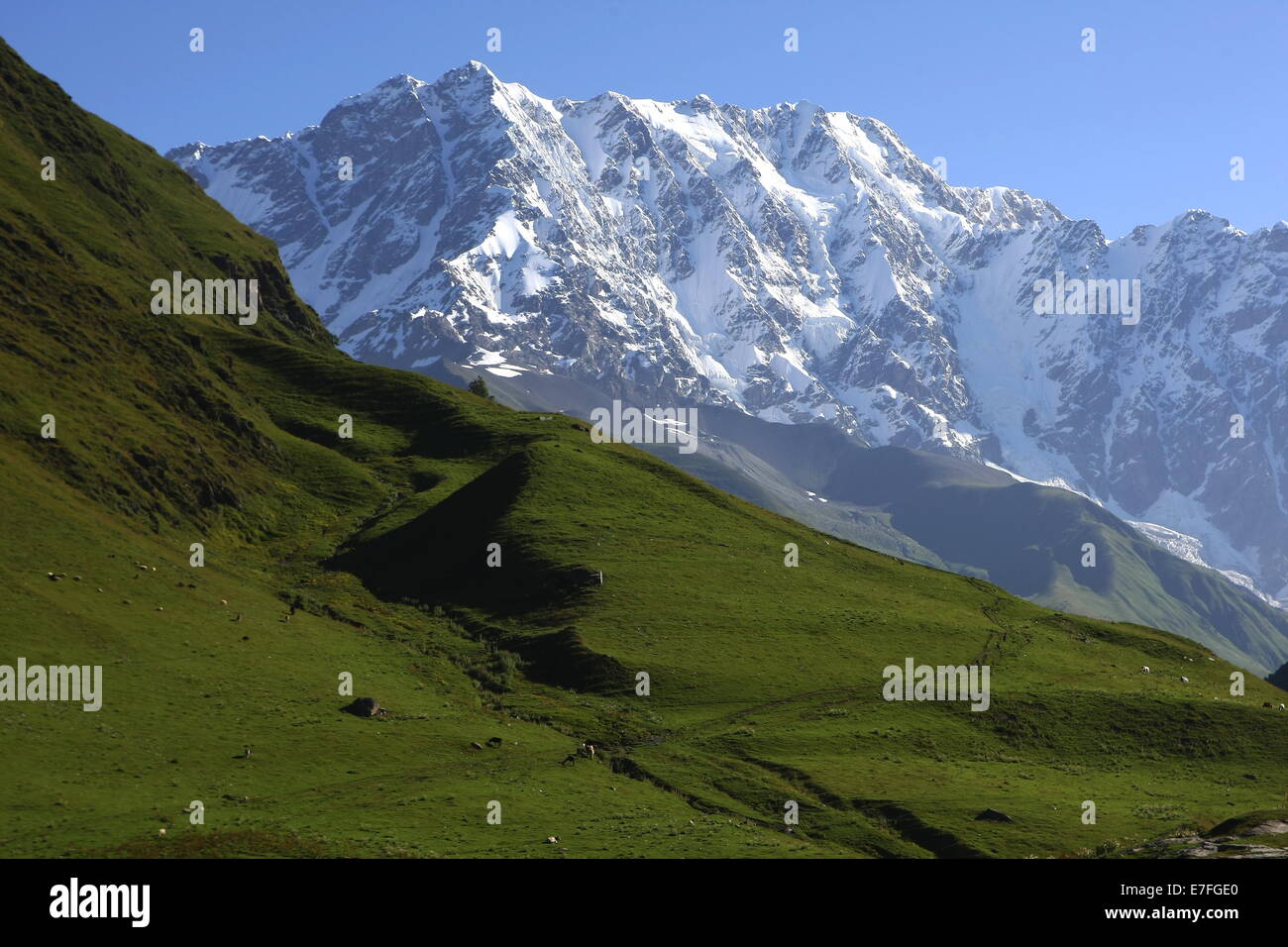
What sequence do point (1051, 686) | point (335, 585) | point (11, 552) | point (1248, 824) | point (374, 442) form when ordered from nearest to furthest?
point (1248, 824), point (11, 552), point (1051, 686), point (335, 585), point (374, 442)

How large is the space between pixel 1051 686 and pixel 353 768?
2214 inches

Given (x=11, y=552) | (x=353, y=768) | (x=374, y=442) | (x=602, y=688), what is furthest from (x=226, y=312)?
(x=353, y=768)

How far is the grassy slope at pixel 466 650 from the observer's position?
235ft

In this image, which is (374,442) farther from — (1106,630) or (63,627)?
(1106,630)

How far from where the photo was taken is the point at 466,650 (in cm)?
10844

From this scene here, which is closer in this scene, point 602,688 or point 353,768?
point 353,768

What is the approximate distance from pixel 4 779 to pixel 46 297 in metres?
88.3

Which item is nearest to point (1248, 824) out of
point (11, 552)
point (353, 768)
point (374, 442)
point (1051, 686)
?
point (1051, 686)

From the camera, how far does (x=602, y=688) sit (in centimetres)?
9962

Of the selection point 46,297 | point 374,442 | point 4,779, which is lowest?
point 4,779

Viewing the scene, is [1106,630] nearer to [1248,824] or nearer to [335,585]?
[1248,824]

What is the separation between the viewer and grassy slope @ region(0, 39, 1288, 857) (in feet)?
235

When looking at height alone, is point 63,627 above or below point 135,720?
above
